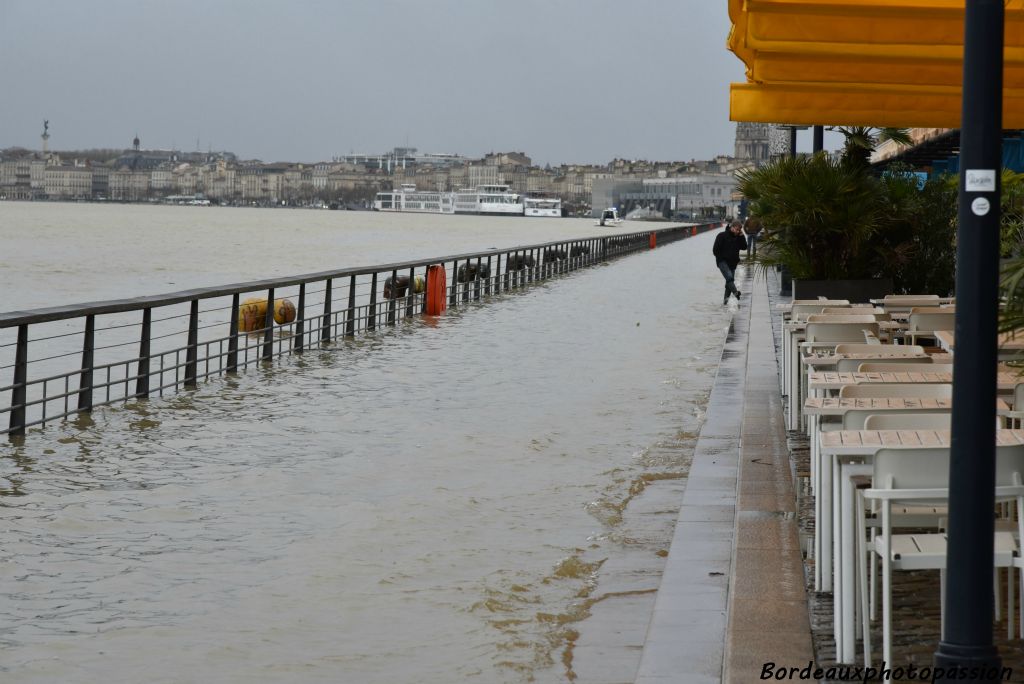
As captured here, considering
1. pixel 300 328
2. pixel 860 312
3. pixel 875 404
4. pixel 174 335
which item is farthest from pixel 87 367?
pixel 875 404

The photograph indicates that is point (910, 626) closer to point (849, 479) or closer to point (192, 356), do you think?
point (849, 479)

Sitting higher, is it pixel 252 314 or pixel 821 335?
pixel 821 335

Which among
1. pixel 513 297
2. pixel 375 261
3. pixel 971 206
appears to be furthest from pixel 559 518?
pixel 375 261

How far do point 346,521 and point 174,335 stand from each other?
11.7m

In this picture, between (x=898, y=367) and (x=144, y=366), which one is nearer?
(x=898, y=367)

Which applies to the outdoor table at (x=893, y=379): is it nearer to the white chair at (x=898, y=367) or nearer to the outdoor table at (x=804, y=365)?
the white chair at (x=898, y=367)

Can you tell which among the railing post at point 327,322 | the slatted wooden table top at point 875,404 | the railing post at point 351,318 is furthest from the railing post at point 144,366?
the slatted wooden table top at point 875,404

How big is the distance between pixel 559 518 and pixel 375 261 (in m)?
62.5

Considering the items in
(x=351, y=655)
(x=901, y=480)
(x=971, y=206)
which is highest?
(x=971, y=206)

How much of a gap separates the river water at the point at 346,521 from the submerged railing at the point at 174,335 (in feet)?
1.14

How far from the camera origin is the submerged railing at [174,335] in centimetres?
1148

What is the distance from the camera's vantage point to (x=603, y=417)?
40.4 ft

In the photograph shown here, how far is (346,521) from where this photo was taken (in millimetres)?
8039

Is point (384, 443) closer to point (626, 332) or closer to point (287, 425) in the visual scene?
point (287, 425)
